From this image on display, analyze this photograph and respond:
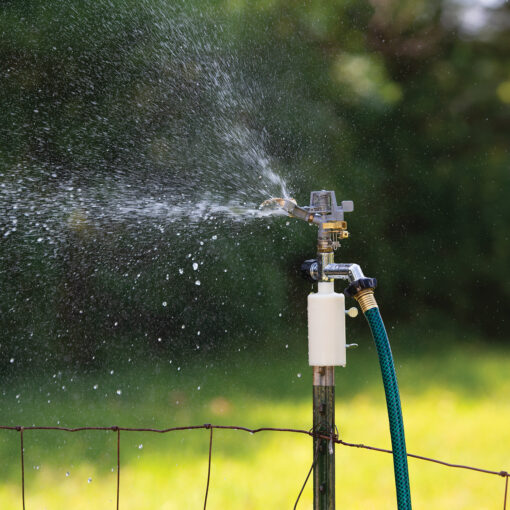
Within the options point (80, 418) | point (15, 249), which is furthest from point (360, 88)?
point (80, 418)

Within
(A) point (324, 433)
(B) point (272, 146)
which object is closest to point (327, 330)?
(A) point (324, 433)

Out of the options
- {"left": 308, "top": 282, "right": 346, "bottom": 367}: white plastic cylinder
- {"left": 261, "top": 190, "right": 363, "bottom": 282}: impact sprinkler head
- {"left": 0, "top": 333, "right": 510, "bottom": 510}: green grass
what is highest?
{"left": 261, "top": 190, "right": 363, "bottom": 282}: impact sprinkler head

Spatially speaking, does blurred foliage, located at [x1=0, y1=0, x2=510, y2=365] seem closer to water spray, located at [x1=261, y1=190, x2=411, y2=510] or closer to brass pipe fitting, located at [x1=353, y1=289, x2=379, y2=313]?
water spray, located at [x1=261, y1=190, x2=411, y2=510]

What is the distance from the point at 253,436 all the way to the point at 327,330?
4401 mm

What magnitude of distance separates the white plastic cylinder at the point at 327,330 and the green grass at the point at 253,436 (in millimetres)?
2927

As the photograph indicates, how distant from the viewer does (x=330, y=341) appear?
49.7 inches

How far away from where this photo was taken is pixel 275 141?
6918mm

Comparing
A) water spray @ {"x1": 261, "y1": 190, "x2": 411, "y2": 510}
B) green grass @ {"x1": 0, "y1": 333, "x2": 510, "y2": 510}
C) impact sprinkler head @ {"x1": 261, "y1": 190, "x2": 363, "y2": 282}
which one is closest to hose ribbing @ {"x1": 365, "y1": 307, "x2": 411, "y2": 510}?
water spray @ {"x1": 261, "y1": 190, "x2": 411, "y2": 510}

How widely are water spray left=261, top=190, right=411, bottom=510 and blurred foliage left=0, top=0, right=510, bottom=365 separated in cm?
525

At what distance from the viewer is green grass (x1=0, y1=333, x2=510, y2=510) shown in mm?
4301

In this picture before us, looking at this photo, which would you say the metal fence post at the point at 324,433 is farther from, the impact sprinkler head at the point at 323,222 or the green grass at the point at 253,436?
the green grass at the point at 253,436

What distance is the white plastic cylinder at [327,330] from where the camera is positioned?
4.14 ft

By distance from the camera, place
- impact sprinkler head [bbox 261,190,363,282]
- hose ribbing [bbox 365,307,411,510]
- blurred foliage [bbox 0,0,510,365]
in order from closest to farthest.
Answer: hose ribbing [bbox 365,307,411,510]
impact sprinkler head [bbox 261,190,363,282]
blurred foliage [bbox 0,0,510,365]

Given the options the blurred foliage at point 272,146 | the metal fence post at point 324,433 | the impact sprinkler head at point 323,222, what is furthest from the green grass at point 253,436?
the impact sprinkler head at point 323,222
